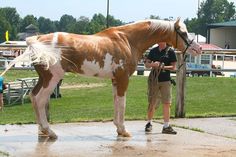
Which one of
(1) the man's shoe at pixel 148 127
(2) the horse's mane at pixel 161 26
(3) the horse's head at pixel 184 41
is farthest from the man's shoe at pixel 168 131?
(2) the horse's mane at pixel 161 26

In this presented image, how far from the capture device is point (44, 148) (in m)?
7.79

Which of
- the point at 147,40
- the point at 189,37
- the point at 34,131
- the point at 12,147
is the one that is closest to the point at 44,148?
the point at 12,147

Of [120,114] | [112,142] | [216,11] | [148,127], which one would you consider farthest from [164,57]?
[216,11]

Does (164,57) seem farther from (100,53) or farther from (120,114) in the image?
(100,53)

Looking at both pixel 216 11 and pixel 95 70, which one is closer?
pixel 95 70

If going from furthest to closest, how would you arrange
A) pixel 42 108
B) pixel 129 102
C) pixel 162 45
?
pixel 129 102, pixel 162 45, pixel 42 108

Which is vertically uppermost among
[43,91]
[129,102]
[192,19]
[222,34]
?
[192,19]

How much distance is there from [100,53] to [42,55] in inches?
37.7

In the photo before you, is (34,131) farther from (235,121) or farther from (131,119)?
(235,121)

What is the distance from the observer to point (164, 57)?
32.0ft

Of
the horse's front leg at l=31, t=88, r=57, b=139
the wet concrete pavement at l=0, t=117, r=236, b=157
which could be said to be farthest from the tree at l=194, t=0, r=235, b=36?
the horse's front leg at l=31, t=88, r=57, b=139

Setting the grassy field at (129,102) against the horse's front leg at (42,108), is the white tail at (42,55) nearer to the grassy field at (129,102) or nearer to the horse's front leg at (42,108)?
the horse's front leg at (42,108)

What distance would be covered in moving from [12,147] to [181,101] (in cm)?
530

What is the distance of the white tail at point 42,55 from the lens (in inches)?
326
